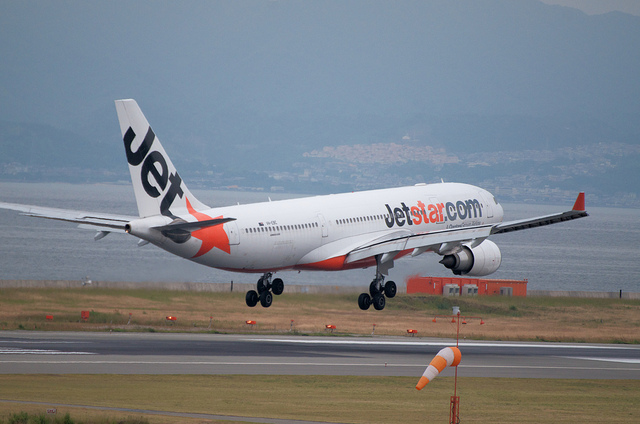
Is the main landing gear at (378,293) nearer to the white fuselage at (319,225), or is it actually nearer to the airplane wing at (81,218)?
the white fuselage at (319,225)

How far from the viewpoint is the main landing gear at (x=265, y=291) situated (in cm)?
5203

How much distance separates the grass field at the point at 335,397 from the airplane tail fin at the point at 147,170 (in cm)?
853

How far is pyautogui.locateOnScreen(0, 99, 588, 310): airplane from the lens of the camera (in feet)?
146

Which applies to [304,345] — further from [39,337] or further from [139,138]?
[139,138]

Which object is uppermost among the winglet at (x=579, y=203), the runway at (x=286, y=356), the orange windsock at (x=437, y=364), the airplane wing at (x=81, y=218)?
the winglet at (x=579, y=203)

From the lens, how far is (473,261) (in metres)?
56.8

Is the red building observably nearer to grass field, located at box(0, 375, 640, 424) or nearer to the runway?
the runway

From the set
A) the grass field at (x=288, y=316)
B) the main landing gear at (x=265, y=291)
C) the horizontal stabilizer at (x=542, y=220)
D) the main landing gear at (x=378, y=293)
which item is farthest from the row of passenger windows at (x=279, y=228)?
the grass field at (x=288, y=316)

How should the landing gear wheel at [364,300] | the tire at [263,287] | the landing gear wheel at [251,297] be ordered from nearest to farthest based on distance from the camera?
the landing gear wheel at [251,297] → the tire at [263,287] → the landing gear wheel at [364,300]

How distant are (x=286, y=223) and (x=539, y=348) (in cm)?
3053

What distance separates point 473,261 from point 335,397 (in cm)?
1733

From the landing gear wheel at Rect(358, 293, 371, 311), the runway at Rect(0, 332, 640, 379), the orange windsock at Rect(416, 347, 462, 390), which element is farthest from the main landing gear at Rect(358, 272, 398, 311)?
the orange windsock at Rect(416, 347, 462, 390)

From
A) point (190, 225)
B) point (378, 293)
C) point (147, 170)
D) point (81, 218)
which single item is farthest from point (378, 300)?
point (81, 218)

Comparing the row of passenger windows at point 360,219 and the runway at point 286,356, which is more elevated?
the row of passenger windows at point 360,219
